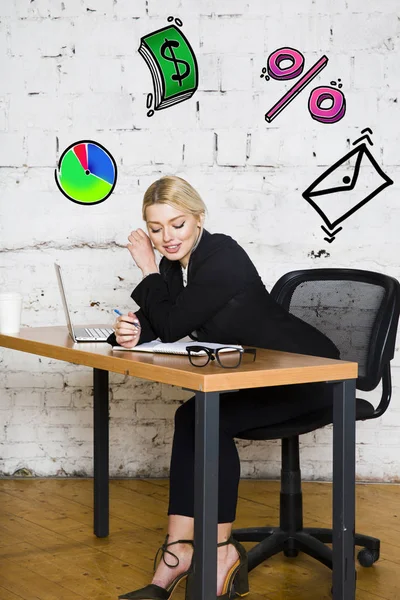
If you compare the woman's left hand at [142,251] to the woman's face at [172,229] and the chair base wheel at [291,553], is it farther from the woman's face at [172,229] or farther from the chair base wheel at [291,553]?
the chair base wheel at [291,553]

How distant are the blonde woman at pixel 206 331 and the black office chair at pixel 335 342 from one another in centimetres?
17

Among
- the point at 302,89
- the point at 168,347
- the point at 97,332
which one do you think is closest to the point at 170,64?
the point at 302,89

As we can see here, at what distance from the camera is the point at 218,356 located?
6.41 feet

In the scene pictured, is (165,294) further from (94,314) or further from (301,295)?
(94,314)

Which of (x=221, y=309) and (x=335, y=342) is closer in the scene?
(x=221, y=309)

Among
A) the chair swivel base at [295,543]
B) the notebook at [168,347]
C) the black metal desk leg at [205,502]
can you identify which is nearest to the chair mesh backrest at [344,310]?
the chair swivel base at [295,543]

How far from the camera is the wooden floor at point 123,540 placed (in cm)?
248

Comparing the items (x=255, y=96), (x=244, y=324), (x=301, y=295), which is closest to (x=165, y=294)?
(x=244, y=324)

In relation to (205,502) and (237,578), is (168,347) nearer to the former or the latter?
(205,502)

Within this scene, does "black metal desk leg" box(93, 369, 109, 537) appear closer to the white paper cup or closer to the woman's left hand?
the white paper cup

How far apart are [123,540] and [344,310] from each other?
1.08 meters

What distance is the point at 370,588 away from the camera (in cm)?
248

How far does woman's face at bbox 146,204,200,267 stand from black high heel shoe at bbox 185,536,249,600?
0.82 metres

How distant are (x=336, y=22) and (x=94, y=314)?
1.64 m
